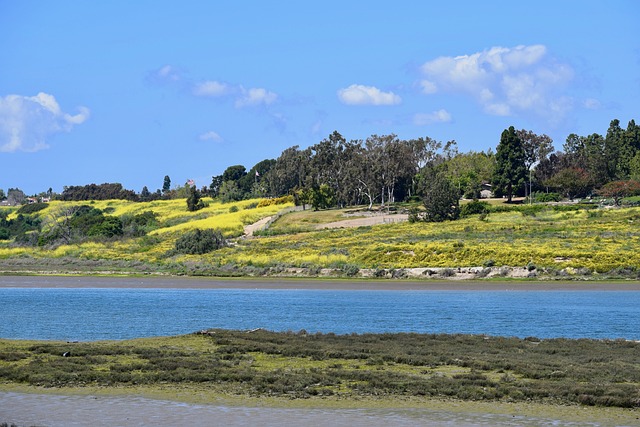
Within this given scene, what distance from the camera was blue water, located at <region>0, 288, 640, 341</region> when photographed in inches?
1314

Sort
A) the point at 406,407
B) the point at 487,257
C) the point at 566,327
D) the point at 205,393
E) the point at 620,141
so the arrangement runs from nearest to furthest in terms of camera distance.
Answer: the point at 406,407 → the point at 205,393 → the point at 566,327 → the point at 487,257 → the point at 620,141

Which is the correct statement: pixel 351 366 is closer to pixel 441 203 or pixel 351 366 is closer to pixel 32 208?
pixel 441 203

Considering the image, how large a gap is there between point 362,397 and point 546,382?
429 cm

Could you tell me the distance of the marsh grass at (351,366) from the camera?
1883 centimetres

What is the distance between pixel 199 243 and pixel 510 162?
60.6 metres

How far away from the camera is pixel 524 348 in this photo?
83.6 feet

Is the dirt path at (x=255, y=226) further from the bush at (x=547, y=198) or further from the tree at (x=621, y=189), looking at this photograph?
the tree at (x=621, y=189)

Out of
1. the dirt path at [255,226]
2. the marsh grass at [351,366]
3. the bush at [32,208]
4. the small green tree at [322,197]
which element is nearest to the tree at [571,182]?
the small green tree at [322,197]

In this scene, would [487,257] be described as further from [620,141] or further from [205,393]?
[620,141]

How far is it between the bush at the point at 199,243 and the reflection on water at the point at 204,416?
71.7 metres

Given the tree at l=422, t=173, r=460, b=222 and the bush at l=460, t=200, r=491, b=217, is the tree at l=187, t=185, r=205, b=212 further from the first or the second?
the tree at l=422, t=173, r=460, b=222

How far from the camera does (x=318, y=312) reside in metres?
41.6

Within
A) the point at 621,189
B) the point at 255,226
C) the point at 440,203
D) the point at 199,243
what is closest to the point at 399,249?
the point at 199,243

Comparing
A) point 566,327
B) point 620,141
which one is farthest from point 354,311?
point 620,141
